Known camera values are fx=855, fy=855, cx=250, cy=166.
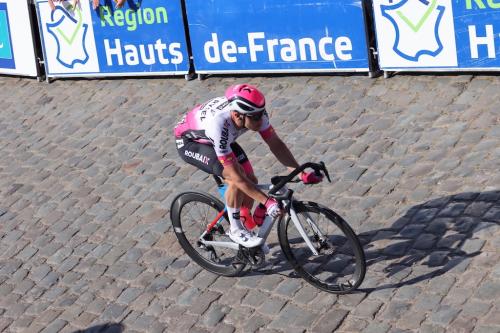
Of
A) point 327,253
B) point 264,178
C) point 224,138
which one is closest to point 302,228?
point 327,253

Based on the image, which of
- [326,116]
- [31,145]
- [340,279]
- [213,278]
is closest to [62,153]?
[31,145]

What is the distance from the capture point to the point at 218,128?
287 inches

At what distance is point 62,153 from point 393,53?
4.95m

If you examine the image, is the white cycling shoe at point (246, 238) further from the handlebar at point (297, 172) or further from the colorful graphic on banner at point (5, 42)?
the colorful graphic on banner at point (5, 42)

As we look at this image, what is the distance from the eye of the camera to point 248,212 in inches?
314

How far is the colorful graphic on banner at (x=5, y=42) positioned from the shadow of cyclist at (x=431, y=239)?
974 cm

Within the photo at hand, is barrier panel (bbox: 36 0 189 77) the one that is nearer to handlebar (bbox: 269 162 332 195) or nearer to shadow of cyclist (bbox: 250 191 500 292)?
shadow of cyclist (bbox: 250 191 500 292)

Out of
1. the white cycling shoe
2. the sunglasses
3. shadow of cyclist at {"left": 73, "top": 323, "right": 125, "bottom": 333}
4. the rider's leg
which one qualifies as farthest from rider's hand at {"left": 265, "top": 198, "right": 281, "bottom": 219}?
shadow of cyclist at {"left": 73, "top": 323, "right": 125, "bottom": 333}

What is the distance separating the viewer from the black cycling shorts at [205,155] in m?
7.71

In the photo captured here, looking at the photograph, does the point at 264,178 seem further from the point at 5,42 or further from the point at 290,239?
the point at 5,42

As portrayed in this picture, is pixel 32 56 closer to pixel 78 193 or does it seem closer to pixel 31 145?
pixel 31 145

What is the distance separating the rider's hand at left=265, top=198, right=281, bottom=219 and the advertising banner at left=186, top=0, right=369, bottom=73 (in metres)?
5.28

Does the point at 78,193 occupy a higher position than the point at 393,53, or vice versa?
the point at 393,53

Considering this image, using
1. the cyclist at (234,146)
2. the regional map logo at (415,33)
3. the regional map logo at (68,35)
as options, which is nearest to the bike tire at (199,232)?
the cyclist at (234,146)
